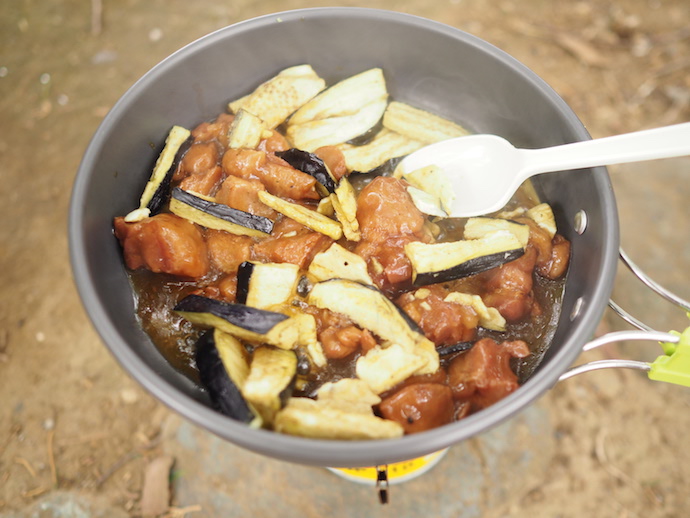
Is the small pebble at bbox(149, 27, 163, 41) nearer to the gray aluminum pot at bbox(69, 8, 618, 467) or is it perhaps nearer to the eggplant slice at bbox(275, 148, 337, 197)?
the gray aluminum pot at bbox(69, 8, 618, 467)

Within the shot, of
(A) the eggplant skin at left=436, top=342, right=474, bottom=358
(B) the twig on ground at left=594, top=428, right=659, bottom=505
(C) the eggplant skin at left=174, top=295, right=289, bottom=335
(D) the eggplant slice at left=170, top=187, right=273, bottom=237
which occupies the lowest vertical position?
(B) the twig on ground at left=594, top=428, right=659, bottom=505

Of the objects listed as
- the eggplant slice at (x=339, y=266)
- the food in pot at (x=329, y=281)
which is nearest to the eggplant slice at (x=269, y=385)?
the food in pot at (x=329, y=281)

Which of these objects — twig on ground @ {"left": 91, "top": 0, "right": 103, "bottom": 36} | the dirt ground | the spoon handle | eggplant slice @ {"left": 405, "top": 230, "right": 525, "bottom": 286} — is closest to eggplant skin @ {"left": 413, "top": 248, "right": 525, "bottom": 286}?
eggplant slice @ {"left": 405, "top": 230, "right": 525, "bottom": 286}

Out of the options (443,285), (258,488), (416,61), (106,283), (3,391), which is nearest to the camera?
(106,283)

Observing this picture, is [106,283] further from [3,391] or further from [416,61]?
[3,391]

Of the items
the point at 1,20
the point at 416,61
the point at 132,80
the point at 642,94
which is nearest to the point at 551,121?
the point at 416,61

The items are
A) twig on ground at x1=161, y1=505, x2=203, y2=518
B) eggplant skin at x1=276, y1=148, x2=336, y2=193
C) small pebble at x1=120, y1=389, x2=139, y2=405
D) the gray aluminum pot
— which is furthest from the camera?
small pebble at x1=120, y1=389, x2=139, y2=405

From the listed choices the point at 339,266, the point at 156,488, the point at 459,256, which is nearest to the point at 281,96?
the point at 339,266
